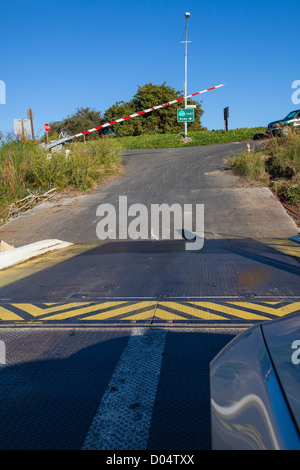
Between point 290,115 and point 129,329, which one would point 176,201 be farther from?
point 290,115

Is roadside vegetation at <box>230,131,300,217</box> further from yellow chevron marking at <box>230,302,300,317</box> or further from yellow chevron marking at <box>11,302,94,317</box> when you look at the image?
yellow chevron marking at <box>11,302,94,317</box>

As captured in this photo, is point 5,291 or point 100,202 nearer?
point 5,291

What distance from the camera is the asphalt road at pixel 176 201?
10242 millimetres

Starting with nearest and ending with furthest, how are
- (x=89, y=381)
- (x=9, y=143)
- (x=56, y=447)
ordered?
(x=56, y=447), (x=89, y=381), (x=9, y=143)

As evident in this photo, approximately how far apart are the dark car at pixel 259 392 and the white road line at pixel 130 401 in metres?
0.82

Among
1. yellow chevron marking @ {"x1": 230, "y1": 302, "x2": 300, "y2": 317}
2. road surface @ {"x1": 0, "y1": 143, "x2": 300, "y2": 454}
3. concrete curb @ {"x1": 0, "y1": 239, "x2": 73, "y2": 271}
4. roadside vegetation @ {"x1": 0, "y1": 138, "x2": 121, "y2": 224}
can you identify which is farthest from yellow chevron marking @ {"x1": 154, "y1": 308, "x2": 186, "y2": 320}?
roadside vegetation @ {"x1": 0, "y1": 138, "x2": 121, "y2": 224}

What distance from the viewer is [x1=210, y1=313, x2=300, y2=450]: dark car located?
130 cm

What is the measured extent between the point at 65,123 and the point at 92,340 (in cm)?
5232

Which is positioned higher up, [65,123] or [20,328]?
[65,123]

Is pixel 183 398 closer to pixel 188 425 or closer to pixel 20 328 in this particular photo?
pixel 188 425

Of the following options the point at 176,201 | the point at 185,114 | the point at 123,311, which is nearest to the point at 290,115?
the point at 185,114

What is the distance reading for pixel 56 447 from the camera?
2.16m

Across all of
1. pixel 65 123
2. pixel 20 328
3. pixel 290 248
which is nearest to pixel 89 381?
pixel 20 328

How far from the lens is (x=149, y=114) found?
163ft
